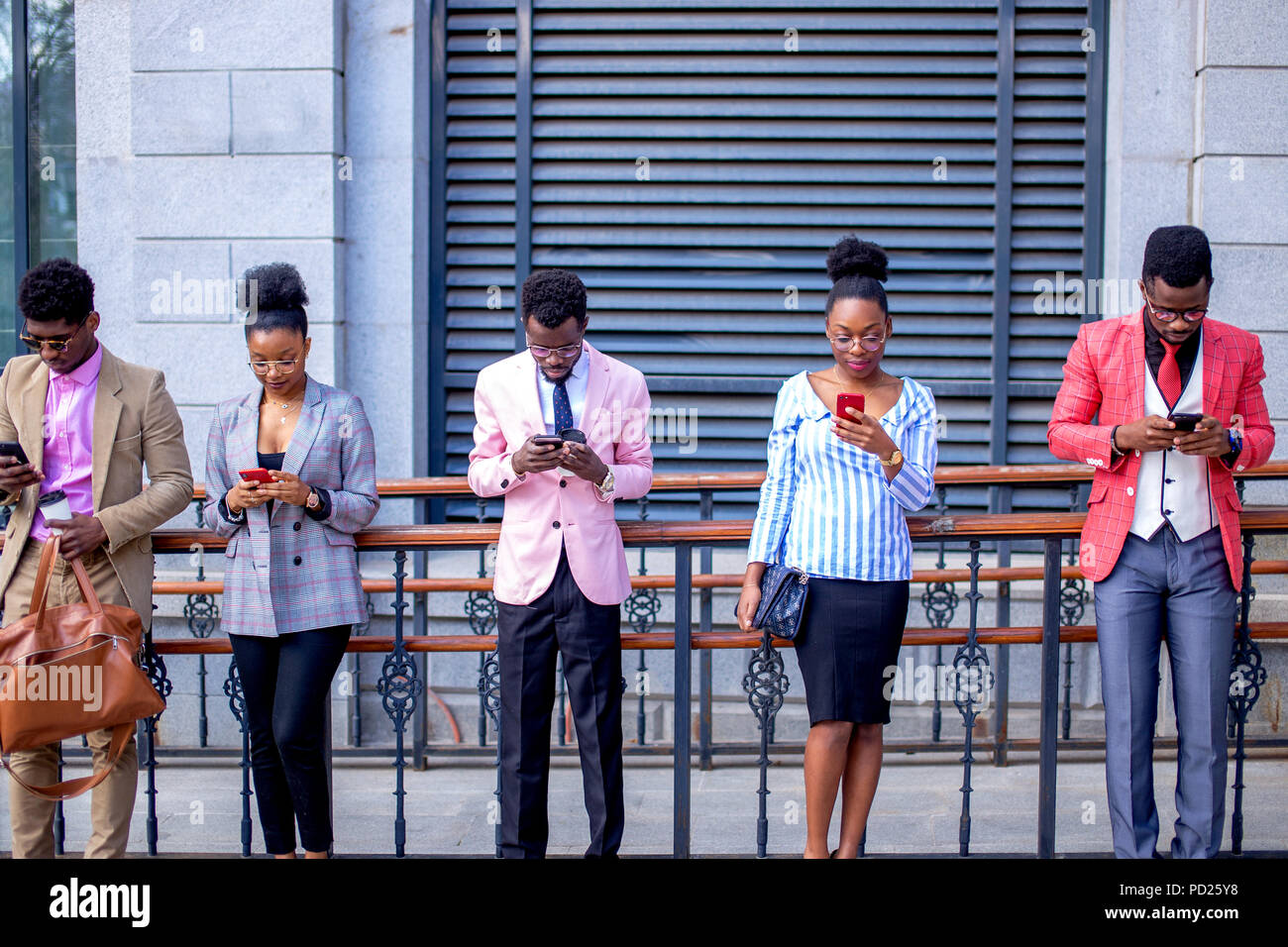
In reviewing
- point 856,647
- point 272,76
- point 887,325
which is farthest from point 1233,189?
point 272,76

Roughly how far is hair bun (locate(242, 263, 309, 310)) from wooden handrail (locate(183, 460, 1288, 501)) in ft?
4.35

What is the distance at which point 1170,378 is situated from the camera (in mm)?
3748

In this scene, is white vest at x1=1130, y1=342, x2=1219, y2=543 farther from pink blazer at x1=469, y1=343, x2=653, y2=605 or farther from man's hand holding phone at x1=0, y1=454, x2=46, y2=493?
man's hand holding phone at x1=0, y1=454, x2=46, y2=493

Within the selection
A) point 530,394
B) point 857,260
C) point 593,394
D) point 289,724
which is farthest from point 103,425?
point 857,260

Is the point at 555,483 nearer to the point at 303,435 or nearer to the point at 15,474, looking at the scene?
the point at 303,435

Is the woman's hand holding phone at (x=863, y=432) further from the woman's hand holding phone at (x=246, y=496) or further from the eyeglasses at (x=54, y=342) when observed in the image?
the eyeglasses at (x=54, y=342)

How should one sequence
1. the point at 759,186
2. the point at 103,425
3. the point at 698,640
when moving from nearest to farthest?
the point at 103,425
the point at 698,640
the point at 759,186

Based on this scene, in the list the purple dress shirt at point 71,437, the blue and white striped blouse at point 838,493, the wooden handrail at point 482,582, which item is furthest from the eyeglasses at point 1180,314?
the purple dress shirt at point 71,437

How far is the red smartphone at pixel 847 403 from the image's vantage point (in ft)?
10.9

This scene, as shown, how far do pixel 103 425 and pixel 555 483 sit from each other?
1608 millimetres
